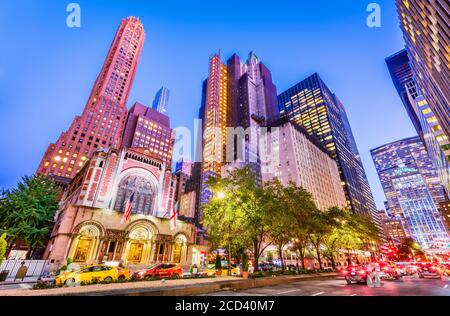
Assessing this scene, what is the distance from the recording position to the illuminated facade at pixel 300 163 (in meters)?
87.3

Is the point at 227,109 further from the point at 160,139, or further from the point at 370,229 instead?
the point at 370,229

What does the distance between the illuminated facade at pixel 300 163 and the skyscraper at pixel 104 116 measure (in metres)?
76.1

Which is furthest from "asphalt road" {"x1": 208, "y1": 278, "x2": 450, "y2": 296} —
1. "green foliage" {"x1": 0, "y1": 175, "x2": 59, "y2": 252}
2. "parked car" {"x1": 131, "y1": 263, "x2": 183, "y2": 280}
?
"green foliage" {"x1": 0, "y1": 175, "x2": 59, "y2": 252}

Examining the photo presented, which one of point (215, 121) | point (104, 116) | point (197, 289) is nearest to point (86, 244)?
point (197, 289)

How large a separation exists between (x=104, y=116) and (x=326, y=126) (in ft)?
434

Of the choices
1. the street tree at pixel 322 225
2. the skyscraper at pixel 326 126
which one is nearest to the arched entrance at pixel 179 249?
the street tree at pixel 322 225

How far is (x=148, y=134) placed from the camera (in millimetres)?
132500

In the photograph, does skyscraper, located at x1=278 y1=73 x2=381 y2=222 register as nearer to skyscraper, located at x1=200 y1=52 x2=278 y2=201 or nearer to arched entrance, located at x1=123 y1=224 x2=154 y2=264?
skyscraper, located at x1=200 y1=52 x2=278 y2=201

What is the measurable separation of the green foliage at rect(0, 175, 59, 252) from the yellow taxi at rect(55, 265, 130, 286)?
63.2 feet

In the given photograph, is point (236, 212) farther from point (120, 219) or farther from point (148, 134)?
point (148, 134)

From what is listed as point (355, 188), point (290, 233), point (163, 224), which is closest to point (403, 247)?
point (355, 188)

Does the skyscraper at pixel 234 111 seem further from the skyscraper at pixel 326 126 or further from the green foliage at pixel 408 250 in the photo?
the green foliage at pixel 408 250

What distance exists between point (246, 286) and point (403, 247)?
470 ft

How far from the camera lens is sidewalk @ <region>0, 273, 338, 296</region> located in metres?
9.30
